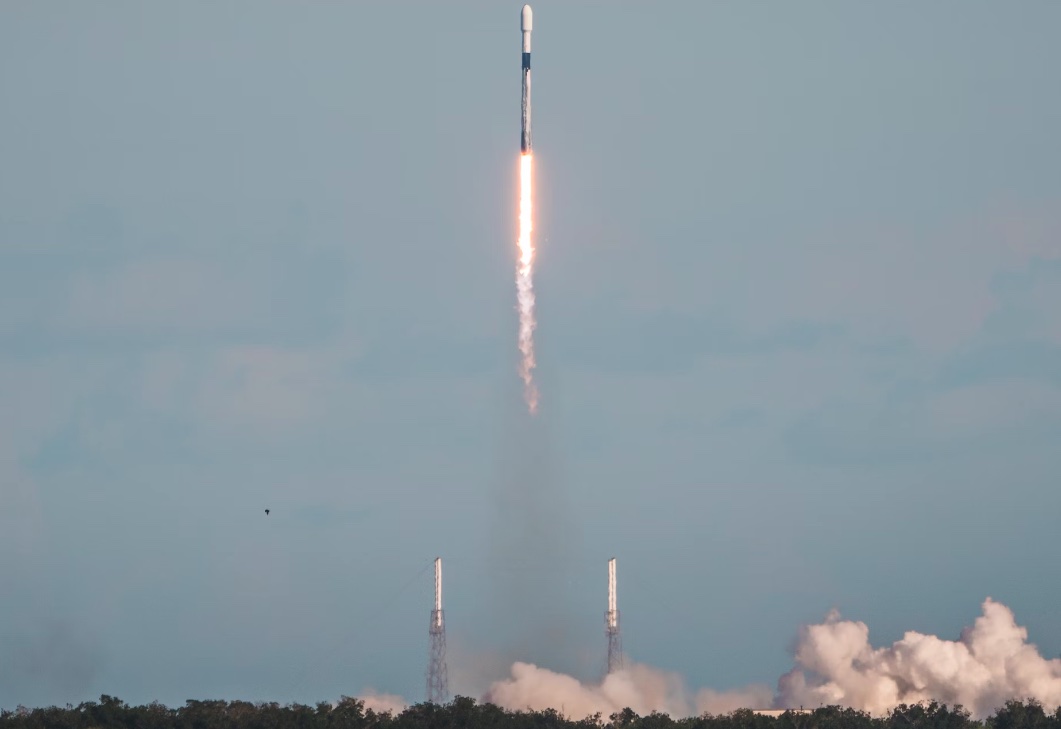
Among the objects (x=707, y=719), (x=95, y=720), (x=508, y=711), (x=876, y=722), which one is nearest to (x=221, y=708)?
(x=95, y=720)

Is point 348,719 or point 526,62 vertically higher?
point 526,62

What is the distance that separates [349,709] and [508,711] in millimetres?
12181

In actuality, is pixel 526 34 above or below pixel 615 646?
above

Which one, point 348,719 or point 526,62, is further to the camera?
point 348,719

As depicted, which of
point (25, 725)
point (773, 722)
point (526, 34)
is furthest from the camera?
point (773, 722)

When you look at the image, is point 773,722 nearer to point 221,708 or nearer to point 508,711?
point 508,711

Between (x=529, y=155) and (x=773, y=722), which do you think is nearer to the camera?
(x=529, y=155)

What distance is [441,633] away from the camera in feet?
598

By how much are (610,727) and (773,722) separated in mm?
12329

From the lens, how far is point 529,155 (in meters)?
159

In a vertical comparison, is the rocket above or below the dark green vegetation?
above

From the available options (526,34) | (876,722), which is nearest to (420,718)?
(876,722)

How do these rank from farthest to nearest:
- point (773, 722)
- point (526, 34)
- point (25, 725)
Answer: point (773, 722) → point (25, 725) → point (526, 34)

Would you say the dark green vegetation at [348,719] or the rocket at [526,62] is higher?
the rocket at [526,62]
